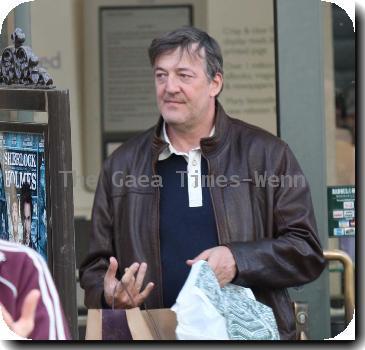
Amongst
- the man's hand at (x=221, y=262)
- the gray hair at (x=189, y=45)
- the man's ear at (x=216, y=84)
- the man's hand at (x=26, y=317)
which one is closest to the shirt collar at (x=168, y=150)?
the man's ear at (x=216, y=84)

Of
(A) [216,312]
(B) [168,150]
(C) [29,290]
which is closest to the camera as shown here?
(C) [29,290]

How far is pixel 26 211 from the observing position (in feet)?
14.9

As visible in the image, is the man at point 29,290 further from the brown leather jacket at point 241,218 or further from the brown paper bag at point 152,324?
the brown leather jacket at point 241,218

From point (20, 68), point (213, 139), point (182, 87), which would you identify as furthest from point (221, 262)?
point (20, 68)

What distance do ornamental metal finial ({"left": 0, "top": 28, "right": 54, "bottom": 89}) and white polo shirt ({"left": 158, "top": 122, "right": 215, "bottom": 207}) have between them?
1.86ft

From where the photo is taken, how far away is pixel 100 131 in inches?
291

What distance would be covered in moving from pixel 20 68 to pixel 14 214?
0.60 meters

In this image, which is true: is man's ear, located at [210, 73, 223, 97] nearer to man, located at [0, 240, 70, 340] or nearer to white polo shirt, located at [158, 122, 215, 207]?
white polo shirt, located at [158, 122, 215, 207]

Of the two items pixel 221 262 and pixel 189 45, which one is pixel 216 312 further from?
pixel 189 45

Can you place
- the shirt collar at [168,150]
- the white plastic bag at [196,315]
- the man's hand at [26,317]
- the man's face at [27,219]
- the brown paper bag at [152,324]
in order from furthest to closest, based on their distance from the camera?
the shirt collar at [168,150]
the man's face at [27,219]
the brown paper bag at [152,324]
the white plastic bag at [196,315]
the man's hand at [26,317]

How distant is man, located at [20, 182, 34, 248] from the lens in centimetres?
451

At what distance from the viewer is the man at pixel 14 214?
15.0 feet

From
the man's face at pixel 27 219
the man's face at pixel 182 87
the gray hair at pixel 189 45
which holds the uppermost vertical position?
the gray hair at pixel 189 45

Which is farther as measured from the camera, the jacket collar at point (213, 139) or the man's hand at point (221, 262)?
the jacket collar at point (213, 139)
